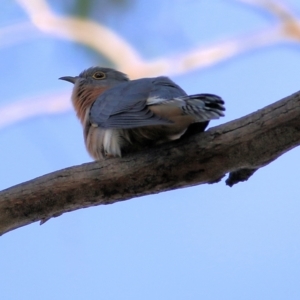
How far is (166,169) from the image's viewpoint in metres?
2.98

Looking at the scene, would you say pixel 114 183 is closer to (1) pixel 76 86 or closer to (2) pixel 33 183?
(2) pixel 33 183

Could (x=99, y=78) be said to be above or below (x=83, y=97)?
above

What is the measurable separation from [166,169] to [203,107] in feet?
1.05

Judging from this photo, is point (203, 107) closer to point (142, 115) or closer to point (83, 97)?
point (142, 115)

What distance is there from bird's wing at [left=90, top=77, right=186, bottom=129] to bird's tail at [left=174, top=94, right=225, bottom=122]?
0.11m

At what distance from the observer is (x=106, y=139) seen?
10.9 feet

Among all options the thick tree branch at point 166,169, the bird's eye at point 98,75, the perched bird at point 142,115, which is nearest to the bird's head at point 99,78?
the bird's eye at point 98,75

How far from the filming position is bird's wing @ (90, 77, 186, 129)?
3098 millimetres

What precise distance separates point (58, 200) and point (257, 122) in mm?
949

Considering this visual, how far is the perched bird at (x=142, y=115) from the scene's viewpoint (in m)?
2.92

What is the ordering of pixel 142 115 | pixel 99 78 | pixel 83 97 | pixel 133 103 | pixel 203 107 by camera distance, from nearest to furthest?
pixel 203 107, pixel 142 115, pixel 133 103, pixel 83 97, pixel 99 78

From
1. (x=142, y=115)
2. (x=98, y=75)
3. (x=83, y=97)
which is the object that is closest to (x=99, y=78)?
(x=98, y=75)

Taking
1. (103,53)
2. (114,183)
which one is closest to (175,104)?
(114,183)

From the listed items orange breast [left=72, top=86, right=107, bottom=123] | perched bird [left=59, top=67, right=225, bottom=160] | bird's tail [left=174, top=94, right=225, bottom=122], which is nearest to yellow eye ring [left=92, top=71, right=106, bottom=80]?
orange breast [left=72, top=86, right=107, bottom=123]
